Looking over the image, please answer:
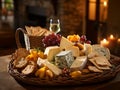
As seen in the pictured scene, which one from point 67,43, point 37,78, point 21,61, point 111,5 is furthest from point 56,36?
point 111,5

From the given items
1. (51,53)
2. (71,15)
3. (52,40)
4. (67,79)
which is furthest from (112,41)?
(67,79)

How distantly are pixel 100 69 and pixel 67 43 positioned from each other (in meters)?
0.24

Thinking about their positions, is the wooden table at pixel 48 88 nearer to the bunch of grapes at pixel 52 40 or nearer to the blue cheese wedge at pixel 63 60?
the blue cheese wedge at pixel 63 60

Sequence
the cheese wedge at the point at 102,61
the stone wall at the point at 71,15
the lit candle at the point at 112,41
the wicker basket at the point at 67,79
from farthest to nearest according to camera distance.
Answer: the stone wall at the point at 71,15 < the lit candle at the point at 112,41 < the cheese wedge at the point at 102,61 < the wicker basket at the point at 67,79

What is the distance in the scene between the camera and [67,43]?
4.97 feet

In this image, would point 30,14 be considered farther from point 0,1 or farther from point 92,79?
point 92,79

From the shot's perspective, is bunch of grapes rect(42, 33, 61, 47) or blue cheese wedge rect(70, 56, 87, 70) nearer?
blue cheese wedge rect(70, 56, 87, 70)

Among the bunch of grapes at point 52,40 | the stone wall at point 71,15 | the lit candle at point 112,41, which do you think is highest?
the bunch of grapes at point 52,40

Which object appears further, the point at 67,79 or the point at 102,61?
the point at 102,61

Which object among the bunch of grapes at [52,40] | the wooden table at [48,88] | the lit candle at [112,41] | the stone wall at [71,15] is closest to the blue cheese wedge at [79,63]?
the wooden table at [48,88]

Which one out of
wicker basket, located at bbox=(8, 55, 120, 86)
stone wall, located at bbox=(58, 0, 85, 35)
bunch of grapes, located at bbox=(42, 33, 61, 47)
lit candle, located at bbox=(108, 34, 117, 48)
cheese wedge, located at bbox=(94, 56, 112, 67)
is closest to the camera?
wicker basket, located at bbox=(8, 55, 120, 86)

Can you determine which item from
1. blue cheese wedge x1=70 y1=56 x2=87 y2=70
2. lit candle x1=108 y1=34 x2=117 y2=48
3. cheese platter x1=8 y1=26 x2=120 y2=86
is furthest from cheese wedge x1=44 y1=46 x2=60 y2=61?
lit candle x1=108 y1=34 x2=117 y2=48

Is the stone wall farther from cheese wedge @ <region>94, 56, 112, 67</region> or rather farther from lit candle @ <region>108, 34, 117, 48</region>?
cheese wedge @ <region>94, 56, 112, 67</region>

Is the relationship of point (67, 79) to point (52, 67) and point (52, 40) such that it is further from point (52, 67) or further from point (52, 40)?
point (52, 40)
